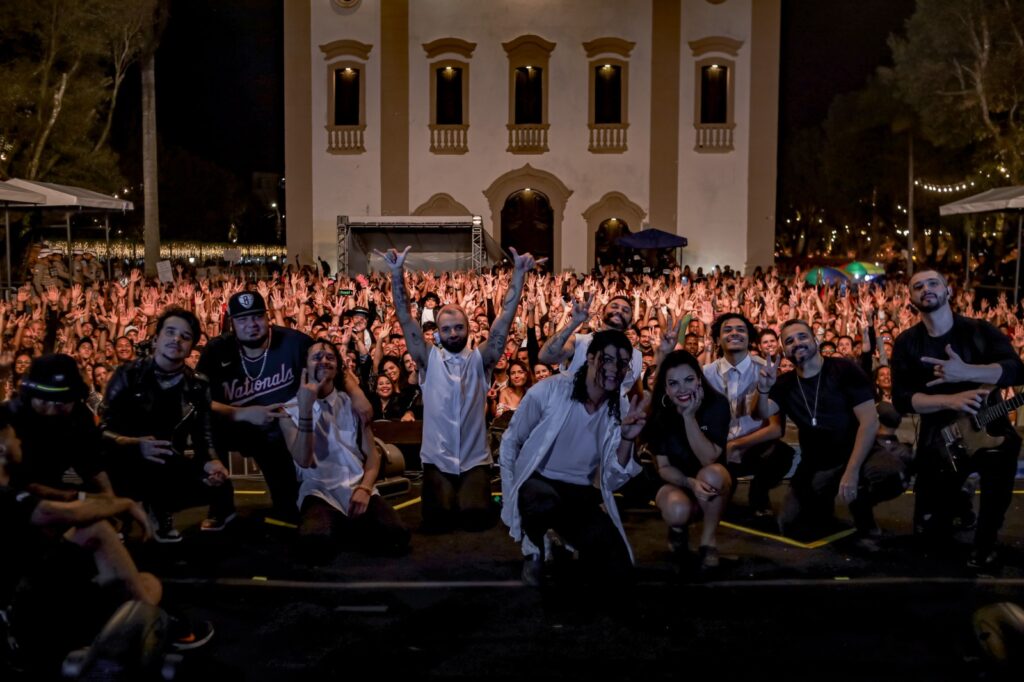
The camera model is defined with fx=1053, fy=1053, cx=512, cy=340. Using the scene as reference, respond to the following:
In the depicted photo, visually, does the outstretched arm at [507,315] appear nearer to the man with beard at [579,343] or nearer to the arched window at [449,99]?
the man with beard at [579,343]

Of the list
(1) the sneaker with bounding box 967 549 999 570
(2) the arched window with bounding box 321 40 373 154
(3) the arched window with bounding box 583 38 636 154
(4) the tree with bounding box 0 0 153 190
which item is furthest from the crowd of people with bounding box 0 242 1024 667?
(2) the arched window with bounding box 321 40 373 154

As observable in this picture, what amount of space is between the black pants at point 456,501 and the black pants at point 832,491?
6.72ft

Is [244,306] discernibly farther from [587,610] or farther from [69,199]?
[69,199]

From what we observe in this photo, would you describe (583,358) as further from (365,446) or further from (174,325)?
(174,325)

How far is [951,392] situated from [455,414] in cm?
330

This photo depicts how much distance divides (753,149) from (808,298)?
1602cm

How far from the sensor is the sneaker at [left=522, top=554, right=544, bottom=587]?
20.0ft

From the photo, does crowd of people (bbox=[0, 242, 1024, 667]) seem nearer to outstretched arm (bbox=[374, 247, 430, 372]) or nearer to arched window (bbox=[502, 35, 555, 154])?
outstretched arm (bbox=[374, 247, 430, 372])

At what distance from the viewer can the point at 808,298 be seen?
14.6 m

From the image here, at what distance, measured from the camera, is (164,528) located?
6867 mm

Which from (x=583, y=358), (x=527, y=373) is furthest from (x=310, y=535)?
(x=527, y=373)

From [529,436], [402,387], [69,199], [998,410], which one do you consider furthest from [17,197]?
[998,410]

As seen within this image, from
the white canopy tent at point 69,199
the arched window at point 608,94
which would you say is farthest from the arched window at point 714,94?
the white canopy tent at point 69,199

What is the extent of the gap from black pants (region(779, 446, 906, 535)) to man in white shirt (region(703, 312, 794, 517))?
1.02 ft
